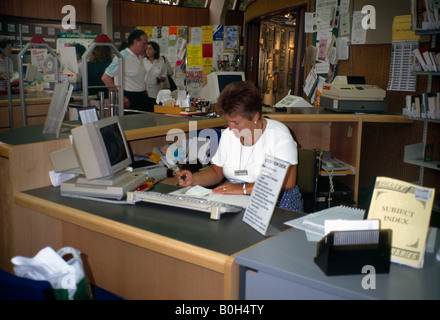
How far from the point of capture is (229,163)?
2.61 metres

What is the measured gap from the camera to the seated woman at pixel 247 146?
2400 millimetres

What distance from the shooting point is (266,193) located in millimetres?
1601

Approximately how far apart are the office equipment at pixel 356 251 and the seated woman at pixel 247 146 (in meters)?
1.02

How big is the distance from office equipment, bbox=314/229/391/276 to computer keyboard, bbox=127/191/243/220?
618 mm

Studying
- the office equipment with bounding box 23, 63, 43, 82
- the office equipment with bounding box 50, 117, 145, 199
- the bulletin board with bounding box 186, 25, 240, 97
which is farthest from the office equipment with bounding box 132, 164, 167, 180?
the bulletin board with bounding box 186, 25, 240, 97

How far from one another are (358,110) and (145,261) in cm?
252

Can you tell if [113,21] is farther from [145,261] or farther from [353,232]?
[353,232]

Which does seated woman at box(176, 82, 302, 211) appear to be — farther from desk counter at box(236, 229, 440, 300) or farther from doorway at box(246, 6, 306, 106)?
doorway at box(246, 6, 306, 106)

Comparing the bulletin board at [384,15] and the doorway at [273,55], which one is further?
the doorway at [273,55]

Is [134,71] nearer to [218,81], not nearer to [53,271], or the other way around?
[218,81]

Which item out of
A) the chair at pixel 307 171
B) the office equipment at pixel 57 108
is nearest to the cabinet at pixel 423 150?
the chair at pixel 307 171

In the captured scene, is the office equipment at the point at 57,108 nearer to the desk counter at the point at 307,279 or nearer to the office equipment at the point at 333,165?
the desk counter at the point at 307,279

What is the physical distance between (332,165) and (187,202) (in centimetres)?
220

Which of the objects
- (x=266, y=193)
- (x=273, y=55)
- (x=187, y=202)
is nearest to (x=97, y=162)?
(x=187, y=202)
